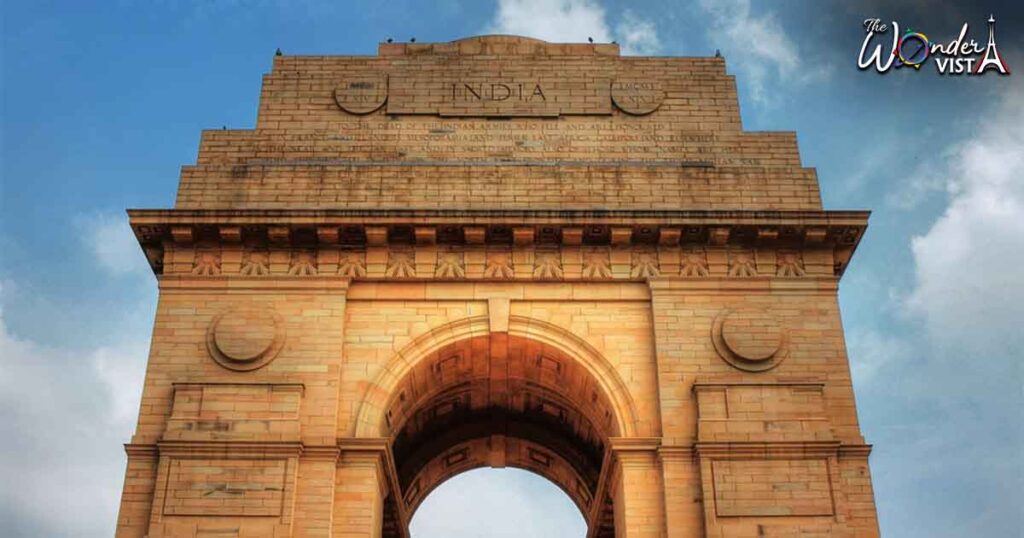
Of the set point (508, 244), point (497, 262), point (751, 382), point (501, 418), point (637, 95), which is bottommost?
point (751, 382)

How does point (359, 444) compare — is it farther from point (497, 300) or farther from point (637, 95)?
point (637, 95)

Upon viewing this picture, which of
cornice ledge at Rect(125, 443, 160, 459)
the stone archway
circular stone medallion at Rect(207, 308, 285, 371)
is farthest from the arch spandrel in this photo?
cornice ledge at Rect(125, 443, 160, 459)

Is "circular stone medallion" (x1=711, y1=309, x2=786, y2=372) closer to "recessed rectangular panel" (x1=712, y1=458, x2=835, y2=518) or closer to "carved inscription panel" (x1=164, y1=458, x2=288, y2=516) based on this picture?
"recessed rectangular panel" (x1=712, y1=458, x2=835, y2=518)

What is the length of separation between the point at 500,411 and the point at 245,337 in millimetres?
7771

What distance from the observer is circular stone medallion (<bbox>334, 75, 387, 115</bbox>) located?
2739cm

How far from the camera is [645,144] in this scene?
26.8 m

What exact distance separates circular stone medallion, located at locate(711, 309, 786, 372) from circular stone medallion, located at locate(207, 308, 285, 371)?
9121mm

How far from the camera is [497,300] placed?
24.2 metres

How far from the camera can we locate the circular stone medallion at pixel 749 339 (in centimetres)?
2339

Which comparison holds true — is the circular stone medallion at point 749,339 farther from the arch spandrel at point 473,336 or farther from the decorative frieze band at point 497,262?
the arch spandrel at point 473,336

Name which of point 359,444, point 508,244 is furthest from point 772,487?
point 359,444

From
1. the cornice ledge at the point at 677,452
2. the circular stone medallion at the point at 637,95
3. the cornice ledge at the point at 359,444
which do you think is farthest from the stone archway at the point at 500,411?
the circular stone medallion at the point at 637,95

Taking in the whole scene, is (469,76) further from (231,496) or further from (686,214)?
(231,496)

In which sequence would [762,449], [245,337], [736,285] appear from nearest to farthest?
[762,449] < [245,337] < [736,285]
